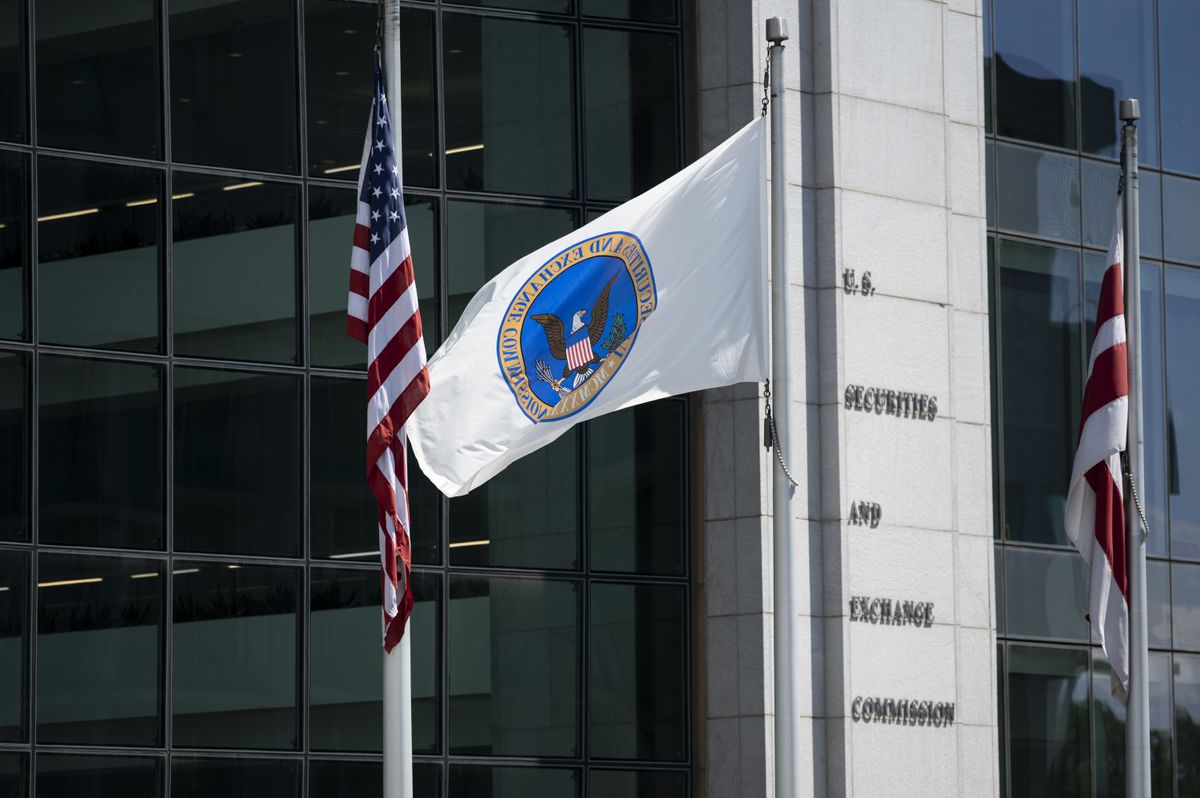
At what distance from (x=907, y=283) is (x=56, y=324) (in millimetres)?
8654

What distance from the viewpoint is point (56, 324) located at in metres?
19.8

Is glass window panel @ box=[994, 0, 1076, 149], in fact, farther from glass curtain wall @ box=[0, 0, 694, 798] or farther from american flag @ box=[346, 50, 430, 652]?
american flag @ box=[346, 50, 430, 652]

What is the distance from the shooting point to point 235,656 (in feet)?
65.6

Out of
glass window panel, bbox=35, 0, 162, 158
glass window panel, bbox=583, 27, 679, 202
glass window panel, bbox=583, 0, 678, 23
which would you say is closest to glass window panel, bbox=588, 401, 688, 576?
glass window panel, bbox=583, 27, 679, 202

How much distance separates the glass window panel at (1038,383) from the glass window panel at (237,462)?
8453mm

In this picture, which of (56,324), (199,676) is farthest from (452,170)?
Result: (199,676)

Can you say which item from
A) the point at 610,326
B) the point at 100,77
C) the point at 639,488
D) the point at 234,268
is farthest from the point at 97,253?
the point at 610,326

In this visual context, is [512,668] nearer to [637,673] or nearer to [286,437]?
[637,673]

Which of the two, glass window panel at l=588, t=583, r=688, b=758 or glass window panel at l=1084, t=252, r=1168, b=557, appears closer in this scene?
glass window panel at l=588, t=583, r=688, b=758

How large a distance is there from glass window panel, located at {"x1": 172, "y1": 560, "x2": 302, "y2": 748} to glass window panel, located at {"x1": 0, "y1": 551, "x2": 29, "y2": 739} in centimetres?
138

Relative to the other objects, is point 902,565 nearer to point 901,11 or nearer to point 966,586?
point 966,586

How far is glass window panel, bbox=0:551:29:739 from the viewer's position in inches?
743

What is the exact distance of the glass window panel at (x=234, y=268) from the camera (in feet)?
66.8

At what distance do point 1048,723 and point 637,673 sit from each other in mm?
5420
